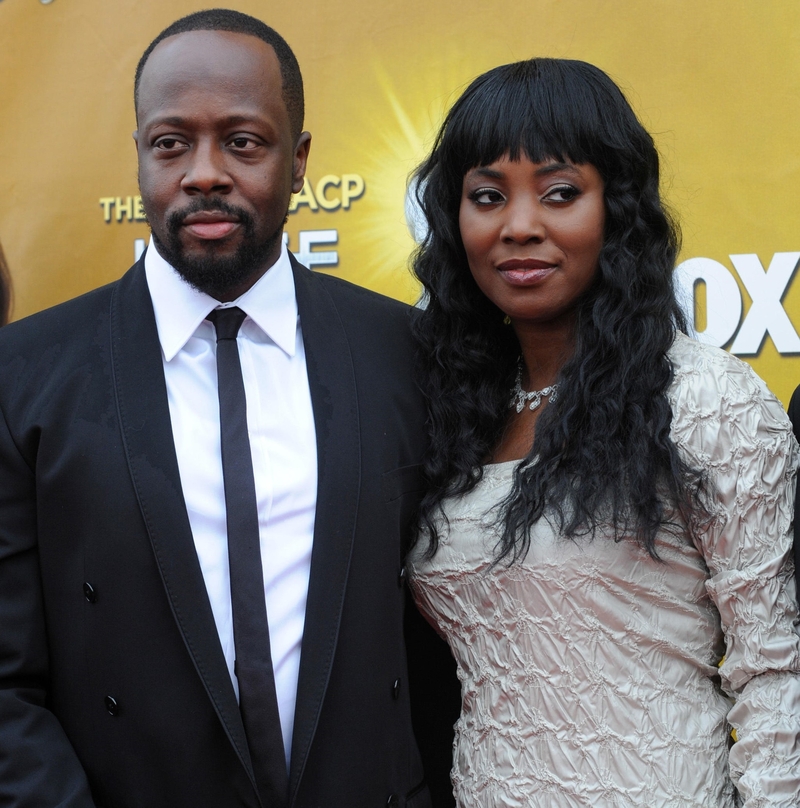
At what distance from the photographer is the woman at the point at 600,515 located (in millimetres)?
1597

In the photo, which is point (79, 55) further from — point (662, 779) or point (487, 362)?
point (662, 779)

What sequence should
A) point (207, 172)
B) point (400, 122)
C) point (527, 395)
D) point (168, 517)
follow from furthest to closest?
point (400, 122)
point (527, 395)
point (207, 172)
point (168, 517)

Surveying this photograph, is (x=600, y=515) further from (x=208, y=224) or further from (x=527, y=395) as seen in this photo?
(x=208, y=224)

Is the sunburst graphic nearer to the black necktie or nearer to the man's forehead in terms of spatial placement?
the man's forehead

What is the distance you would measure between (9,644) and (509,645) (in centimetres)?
80

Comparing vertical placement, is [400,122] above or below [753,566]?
above

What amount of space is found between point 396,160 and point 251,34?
879 millimetres

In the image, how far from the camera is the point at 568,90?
1753mm

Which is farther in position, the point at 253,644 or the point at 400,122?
the point at 400,122

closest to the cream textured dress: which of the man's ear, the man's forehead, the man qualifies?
the man

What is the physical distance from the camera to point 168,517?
62.0 inches

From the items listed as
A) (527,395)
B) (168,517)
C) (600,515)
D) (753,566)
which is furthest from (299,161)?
(753,566)

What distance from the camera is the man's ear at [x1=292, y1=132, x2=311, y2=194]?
1.89m

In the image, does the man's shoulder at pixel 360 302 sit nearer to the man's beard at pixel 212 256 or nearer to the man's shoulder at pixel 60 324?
the man's beard at pixel 212 256
